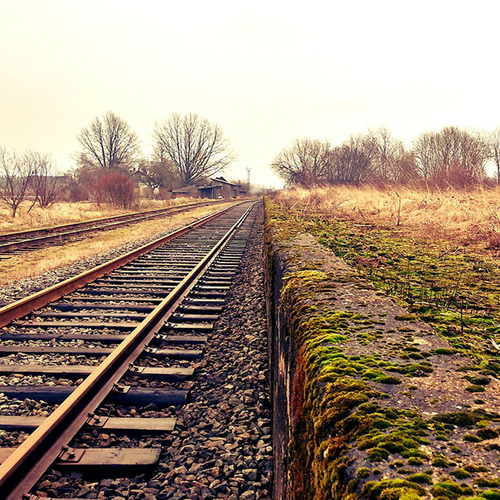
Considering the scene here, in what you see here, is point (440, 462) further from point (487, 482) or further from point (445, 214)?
point (445, 214)

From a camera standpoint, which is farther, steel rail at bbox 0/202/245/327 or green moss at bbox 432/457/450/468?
steel rail at bbox 0/202/245/327

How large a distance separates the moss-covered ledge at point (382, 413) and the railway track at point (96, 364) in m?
1.30

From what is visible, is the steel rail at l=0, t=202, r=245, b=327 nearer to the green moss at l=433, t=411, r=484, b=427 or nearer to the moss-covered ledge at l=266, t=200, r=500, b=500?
the moss-covered ledge at l=266, t=200, r=500, b=500

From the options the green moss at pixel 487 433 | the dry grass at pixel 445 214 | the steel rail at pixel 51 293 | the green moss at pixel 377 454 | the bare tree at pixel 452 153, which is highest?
the bare tree at pixel 452 153

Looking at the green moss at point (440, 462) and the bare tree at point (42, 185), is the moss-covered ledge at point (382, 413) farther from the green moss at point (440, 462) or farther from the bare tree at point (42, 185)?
the bare tree at point (42, 185)

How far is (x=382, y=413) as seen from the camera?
46.8 inches

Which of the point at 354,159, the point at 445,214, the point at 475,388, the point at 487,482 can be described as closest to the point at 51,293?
the point at 475,388

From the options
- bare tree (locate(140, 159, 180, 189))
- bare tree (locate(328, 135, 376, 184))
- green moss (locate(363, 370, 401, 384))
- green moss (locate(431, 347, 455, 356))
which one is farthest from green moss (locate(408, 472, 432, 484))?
bare tree (locate(140, 159, 180, 189))

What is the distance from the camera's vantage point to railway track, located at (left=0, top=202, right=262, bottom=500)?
2432 mm

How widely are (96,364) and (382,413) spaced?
3.22 meters

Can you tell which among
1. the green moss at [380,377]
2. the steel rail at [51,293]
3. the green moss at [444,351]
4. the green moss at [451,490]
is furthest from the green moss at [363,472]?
the steel rail at [51,293]

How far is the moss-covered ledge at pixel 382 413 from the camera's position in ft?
3.02

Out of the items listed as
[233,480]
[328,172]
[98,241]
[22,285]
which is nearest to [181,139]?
[328,172]

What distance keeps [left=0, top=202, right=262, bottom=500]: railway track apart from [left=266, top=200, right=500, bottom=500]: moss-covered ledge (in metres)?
1.30
